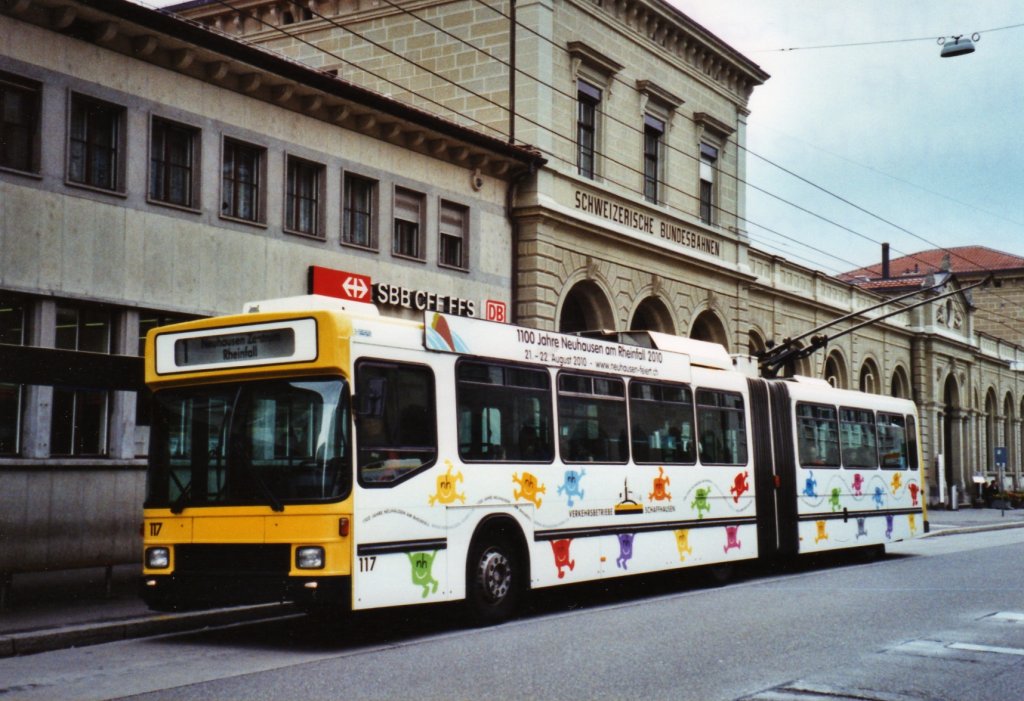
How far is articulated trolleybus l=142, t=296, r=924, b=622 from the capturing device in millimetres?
11156

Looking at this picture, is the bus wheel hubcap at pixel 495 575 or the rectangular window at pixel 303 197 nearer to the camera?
the bus wheel hubcap at pixel 495 575

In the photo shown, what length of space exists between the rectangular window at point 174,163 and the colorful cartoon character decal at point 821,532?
1072cm

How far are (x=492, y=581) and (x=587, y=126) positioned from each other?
17.3 metres

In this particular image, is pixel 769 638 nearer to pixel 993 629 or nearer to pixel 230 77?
pixel 993 629

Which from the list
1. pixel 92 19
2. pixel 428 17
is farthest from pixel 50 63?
pixel 428 17

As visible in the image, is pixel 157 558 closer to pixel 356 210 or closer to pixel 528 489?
pixel 528 489

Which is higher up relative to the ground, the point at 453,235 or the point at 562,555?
the point at 453,235

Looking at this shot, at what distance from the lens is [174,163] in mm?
18625

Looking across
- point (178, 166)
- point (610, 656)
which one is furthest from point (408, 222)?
point (610, 656)

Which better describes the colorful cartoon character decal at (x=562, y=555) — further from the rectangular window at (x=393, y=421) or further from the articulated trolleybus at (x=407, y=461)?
the rectangular window at (x=393, y=421)

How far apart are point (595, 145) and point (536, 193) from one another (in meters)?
3.55

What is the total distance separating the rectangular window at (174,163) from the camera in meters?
18.3

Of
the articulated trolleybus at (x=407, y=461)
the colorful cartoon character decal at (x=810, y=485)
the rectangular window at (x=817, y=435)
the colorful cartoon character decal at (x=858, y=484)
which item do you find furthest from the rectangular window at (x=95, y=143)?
the colorful cartoon character decal at (x=858, y=484)

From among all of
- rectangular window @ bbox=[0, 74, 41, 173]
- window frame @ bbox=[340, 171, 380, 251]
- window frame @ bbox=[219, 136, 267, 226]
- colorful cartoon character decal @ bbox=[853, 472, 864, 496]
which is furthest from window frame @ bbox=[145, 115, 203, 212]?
colorful cartoon character decal @ bbox=[853, 472, 864, 496]
